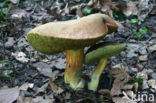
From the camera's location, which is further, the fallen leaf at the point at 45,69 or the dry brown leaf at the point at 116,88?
the fallen leaf at the point at 45,69

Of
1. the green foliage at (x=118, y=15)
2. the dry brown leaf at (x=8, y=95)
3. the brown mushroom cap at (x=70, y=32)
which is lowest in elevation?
the dry brown leaf at (x=8, y=95)

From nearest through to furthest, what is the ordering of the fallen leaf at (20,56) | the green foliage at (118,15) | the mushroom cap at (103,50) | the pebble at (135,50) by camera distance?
1. the mushroom cap at (103,50)
2. the fallen leaf at (20,56)
3. the pebble at (135,50)
4. the green foliage at (118,15)

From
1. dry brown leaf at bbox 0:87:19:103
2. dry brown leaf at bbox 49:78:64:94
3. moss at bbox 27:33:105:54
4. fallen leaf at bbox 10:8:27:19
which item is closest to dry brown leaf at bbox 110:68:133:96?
dry brown leaf at bbox 49:78:64:94

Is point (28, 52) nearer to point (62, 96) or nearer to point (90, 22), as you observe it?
point (62, 96)

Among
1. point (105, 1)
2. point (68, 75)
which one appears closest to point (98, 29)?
point (68, 75)

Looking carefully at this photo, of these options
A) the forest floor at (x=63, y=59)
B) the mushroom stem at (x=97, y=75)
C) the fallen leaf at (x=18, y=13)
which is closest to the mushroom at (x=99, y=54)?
the mushroom stem at (x=97, y=75)

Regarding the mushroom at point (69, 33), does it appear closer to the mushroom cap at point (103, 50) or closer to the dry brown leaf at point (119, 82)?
the mushroom cap at point (103, 50)

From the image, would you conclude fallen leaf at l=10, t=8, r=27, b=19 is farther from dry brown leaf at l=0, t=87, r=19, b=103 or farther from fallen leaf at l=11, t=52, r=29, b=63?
dry brown leaf at l=0, t=87, r=19, b=103

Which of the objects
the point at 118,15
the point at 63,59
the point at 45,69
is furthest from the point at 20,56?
the point at 118,15
